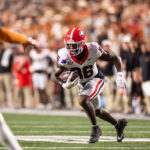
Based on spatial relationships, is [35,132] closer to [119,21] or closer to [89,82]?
[89,82]

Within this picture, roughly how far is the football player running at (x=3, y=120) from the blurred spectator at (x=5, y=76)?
945 centimetres

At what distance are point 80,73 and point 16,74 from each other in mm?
7841

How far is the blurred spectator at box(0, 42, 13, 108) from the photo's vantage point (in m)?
14.8

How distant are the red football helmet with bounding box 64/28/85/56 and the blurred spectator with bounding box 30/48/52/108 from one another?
7.44 metres

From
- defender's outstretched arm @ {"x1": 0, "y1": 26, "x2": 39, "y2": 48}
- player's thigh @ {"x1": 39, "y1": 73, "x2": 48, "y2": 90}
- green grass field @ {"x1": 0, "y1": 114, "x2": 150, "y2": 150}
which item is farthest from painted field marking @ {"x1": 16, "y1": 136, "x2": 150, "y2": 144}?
player's thigh @ {"x1": 39, "y1": 73, "x2": 48, "y2": 90}

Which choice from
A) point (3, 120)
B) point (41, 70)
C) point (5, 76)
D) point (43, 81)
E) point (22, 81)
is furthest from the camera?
point (5, 76)

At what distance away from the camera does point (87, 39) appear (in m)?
13.9

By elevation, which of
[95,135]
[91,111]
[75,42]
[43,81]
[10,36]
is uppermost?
[10,36]

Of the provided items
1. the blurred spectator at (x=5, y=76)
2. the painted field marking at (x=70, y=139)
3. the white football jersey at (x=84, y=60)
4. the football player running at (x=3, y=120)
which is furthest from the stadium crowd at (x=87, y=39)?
the football player running at (x=3, y=120)

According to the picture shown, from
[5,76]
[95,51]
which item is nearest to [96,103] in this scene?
[95,51]

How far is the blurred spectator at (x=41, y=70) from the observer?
48.2ft

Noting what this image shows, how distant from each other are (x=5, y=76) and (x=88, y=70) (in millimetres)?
8041

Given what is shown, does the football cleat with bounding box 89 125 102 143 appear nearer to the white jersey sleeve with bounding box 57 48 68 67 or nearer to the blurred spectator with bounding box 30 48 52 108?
the white jersey sleeve with bounding box 57 48 68 67

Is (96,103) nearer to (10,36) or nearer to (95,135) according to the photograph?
(95,135)
